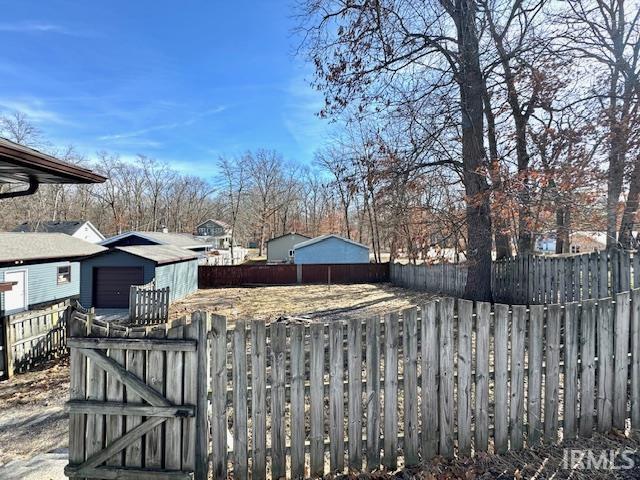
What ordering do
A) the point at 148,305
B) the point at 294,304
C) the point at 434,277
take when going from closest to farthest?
the point at 148,305 → the point at 294,304 → the point at 434,277

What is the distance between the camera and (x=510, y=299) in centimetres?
980

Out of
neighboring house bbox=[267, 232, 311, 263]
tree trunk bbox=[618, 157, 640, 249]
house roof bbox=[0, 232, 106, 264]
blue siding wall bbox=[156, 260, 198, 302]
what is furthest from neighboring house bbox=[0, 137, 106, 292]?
neighboring house bbox=[267, 232, 311, 263]

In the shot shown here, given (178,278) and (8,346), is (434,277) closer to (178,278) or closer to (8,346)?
(178,278)

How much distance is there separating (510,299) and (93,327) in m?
10.2

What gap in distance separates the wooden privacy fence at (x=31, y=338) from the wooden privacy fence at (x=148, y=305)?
3.07m

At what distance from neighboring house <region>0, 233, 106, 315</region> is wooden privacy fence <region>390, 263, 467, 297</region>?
1574 centimetres

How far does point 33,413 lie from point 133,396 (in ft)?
11.9

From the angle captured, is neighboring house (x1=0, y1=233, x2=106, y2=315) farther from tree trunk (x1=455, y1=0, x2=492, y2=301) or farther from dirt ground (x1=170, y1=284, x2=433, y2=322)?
tree trunk (x1=455, y1=0, x2=492, y2=301)

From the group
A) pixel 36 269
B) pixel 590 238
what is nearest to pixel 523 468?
pixel 590 238

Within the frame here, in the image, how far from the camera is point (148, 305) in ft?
37.1

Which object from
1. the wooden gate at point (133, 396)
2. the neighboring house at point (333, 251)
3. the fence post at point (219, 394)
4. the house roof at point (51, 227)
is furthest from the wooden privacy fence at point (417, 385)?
the house roof at point (51, 227)

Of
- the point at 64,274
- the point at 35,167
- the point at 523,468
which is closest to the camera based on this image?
the point at 35,167

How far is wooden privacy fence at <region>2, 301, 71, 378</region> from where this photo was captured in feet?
21.0

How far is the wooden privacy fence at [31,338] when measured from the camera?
6.41 metres
